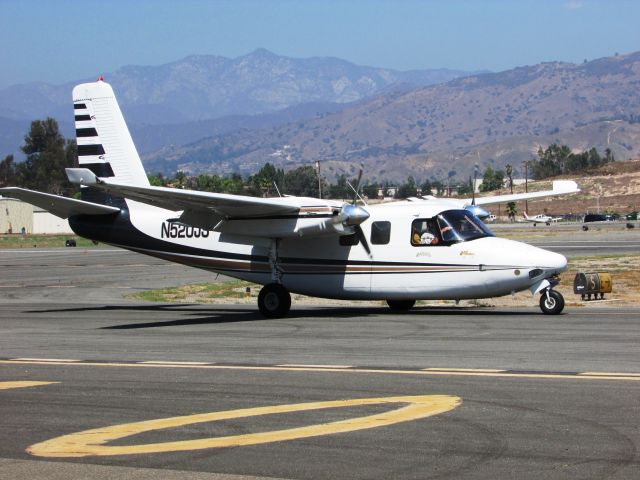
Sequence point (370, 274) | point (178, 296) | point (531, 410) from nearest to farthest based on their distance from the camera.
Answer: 1. point (531, 410)
2. point (370, 274)
3. point (178, 296)

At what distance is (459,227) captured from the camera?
2216cm

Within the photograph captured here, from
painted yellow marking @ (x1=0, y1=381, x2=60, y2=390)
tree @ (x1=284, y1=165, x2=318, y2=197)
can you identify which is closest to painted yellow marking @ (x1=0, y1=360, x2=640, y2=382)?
painted yellow marking @ (x1=0, y1=381, x2=60, y2=390)

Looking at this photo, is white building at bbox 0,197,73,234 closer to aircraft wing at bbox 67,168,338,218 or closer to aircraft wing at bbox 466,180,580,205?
aircraft wing at bbox 466,180,580,205

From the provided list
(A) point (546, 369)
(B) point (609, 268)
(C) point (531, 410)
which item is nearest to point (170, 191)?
(A) point (546, 369)

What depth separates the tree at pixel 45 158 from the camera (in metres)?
166

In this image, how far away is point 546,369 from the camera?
13016mm

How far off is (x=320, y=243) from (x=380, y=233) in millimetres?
1557

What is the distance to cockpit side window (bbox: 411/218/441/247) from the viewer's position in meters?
22.2

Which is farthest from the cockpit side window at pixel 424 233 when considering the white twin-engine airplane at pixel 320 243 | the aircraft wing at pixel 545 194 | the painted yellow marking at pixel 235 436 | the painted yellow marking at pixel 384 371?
the painted yellow marking at pixel 235 436

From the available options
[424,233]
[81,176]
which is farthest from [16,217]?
[424,233]

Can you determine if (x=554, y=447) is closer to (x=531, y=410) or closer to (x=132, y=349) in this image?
(x=531, y=410)

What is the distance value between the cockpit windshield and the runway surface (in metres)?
2.02

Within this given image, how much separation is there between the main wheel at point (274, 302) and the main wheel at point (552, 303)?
234 inches

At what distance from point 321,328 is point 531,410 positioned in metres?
9.86
